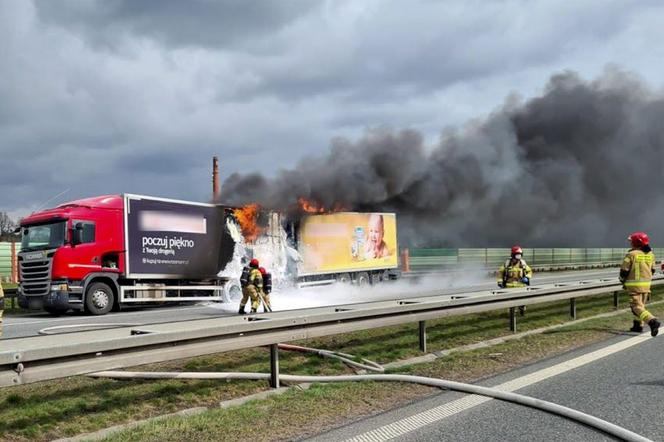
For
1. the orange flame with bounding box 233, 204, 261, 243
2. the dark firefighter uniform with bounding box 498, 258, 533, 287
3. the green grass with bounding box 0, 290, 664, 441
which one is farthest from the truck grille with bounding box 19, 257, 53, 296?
the dark firefighter uniform with bounding box 498, 258, 533, 287

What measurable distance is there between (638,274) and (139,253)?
1252cm

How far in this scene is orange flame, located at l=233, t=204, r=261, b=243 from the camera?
18609 mm

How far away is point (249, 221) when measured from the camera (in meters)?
18.7

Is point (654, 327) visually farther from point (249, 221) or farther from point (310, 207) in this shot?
point (310, 207)

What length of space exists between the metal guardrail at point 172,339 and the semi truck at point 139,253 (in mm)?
10507

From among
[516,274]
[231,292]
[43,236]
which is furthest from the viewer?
[231,292]

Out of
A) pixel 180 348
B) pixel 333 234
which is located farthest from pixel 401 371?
pixel 333 234

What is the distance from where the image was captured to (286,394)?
5281 millimetres

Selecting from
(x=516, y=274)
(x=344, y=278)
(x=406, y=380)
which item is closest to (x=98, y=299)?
(x=344, y=278)

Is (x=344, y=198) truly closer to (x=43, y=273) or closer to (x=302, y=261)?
(x=302, y=261)

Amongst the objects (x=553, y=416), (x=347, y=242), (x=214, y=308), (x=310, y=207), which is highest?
(x=310, y=207)

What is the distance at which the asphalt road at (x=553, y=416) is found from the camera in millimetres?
4090

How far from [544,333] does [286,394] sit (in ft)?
17.6

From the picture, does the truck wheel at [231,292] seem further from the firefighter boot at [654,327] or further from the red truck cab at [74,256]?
the firefighter boot at [654,327]
